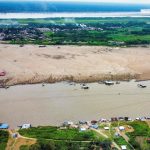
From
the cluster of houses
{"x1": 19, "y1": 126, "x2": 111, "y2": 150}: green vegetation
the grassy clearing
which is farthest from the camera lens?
the cluster of houses

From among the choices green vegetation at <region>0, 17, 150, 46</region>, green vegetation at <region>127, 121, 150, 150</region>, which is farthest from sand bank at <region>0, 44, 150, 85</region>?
green vegetation at <region>127, 121, 150, 150</region>

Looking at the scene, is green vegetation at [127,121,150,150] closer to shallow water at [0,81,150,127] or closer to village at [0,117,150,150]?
village at [0,117,150,150]

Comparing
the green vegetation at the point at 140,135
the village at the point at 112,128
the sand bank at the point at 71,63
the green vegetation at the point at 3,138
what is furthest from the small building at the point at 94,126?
the sand bank at the point at 71,63

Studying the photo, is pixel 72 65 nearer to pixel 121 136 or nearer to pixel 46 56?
pixel 46 56

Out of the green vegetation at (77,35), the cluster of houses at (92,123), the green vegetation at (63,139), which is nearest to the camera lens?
the green vegetation at (63,139)

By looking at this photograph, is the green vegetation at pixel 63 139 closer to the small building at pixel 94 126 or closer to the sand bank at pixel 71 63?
the small building at pixel 94 126

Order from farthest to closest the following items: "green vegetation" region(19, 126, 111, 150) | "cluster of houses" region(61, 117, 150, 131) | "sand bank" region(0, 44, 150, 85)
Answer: "sand bank" region(0, 44, 150, 85) < "cluster of houses" region(61, 117, 150, 131) < "green vegetation" region(19, 126, 111, 150)

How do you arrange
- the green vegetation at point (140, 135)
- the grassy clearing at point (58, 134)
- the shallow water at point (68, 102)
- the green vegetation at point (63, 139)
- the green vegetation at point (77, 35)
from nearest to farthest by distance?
the green vegetation at point (63, 139)
the green vegetation at point (140, 135)
the grassy clearing at point (58, 134)
the shallow water at point (68, 102)
the green vegetation at point (77, 35)
